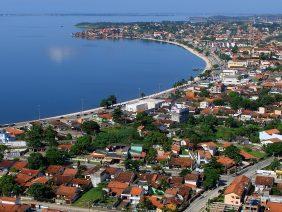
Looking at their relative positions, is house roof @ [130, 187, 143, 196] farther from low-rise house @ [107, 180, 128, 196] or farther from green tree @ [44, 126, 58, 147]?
green tree @ [44, 126, 58, 147]

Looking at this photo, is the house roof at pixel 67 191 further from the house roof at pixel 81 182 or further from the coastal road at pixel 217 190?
the coastal road at pixel 217 190

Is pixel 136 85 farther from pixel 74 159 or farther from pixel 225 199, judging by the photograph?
pixel 225 199

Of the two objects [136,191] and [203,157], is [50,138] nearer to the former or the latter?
[203,157]

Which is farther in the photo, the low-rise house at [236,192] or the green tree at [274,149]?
the green tree at [274,149]

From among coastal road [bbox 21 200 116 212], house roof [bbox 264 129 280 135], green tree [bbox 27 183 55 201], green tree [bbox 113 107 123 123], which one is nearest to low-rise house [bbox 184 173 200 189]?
coastal road [bbox 21 200 116 212]

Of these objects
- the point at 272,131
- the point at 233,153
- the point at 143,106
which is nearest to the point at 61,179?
the point at 233,153

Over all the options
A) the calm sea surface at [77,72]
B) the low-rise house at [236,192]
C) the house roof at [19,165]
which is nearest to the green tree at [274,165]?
the low-rise house at [236,192]
